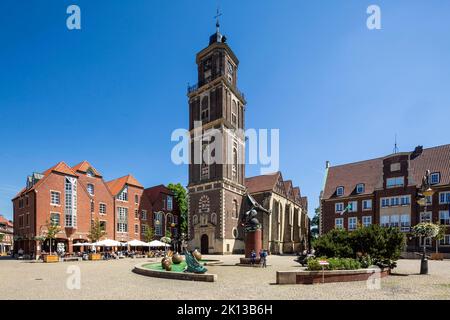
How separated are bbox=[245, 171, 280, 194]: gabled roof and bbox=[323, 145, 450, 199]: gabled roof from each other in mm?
10109

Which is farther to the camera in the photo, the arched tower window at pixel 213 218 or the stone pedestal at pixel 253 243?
Result: the arched tower window at pixel 213 218

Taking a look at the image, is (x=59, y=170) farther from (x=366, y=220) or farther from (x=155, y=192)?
(x=366, y=220)

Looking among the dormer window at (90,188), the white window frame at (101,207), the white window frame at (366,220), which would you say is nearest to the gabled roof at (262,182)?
the white window frame at (366,220)

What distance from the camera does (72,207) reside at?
4709cm

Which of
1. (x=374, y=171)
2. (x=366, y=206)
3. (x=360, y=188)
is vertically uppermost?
(x=374, y=171)

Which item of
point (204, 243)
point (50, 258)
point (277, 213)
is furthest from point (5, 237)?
point (277, 213)

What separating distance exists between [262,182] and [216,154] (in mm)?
13778

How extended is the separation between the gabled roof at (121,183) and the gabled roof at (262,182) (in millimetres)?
21922

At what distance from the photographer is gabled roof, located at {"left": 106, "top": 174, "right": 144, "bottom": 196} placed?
56.7 m

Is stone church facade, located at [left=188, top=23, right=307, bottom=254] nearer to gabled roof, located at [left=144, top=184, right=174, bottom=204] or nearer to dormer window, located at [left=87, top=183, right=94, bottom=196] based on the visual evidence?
gabled roof, located at [left=144, top=184, right=174, bottom=204]

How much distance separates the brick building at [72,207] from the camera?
1716 inches

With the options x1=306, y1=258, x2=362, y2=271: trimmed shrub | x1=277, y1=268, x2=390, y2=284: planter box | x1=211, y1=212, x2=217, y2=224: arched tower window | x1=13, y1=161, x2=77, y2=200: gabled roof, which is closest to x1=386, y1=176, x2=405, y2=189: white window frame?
x1=211, y1=212, x2=217, y2=224: arched tower window

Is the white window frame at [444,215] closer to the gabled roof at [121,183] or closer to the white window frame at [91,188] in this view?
the gabled roof at [121,183]
